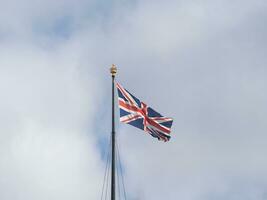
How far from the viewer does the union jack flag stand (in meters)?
45.2

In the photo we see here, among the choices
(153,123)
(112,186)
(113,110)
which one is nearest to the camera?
(112,186)

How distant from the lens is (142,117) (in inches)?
1822

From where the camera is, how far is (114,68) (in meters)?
45.2

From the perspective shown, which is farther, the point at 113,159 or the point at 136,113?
the point at 136,113

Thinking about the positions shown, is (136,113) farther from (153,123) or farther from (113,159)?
(113,159)

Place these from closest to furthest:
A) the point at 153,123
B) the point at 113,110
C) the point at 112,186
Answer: the point at 112,186
the point at 113,110
the point at 153,123

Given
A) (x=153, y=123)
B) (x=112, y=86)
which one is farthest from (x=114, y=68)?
(x=153, y=123)

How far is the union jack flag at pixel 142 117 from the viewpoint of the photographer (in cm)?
4519

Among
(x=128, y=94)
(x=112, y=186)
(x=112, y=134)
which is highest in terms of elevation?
(x=128, y=94)

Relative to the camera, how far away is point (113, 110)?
43.5 metres

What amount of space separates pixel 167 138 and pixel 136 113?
12.3 feet

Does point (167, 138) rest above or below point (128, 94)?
below

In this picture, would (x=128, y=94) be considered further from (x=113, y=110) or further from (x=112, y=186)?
(x=112, y=186)

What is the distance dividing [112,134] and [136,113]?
4.41 metres
